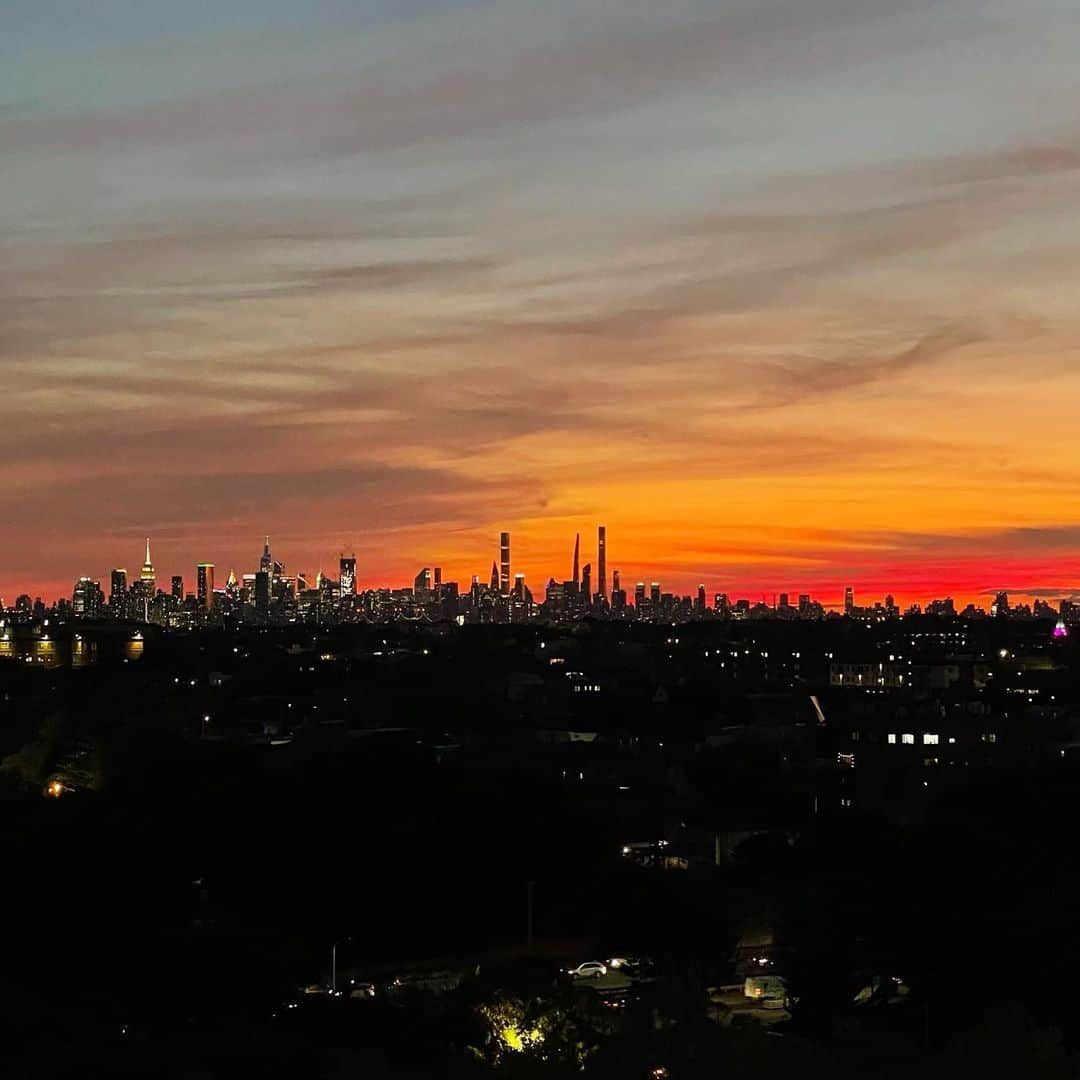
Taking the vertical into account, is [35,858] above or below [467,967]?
above

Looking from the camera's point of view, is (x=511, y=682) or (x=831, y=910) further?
(x=511, y=682)

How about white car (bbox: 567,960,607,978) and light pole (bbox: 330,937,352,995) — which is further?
white car (bbox: 567,960,607,978)

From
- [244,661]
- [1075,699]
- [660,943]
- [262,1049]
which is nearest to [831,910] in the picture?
[660,943]

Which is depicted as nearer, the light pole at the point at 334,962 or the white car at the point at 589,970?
the light pole at the point at 334,962

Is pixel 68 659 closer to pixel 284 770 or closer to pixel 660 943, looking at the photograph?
pixel 284 770

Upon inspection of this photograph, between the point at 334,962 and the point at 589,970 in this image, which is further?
the point at 334,962

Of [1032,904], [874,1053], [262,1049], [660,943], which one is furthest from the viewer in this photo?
[660,943]

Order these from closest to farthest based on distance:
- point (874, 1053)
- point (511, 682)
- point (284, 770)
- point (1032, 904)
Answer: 1. point (874, 1053)
2. point (1032, 904)
3. point (284, 770)
4. point (511, 682)
